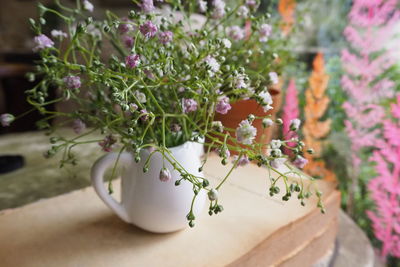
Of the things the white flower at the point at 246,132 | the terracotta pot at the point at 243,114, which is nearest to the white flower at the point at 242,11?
the terracotta pot at the point at 243,114

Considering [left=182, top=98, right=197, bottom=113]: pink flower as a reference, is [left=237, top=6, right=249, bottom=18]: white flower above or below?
above

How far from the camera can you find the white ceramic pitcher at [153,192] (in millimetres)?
609

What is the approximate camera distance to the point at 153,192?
614 mm

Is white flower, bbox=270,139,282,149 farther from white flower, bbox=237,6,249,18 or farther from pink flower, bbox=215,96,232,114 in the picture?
white flower, bbox=237,6,249,18

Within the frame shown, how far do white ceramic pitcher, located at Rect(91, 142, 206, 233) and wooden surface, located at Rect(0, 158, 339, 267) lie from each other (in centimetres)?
4

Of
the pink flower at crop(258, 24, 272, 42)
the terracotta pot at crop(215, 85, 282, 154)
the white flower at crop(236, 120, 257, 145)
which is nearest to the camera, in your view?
the white flower at crop(236, 120, 257, 145)

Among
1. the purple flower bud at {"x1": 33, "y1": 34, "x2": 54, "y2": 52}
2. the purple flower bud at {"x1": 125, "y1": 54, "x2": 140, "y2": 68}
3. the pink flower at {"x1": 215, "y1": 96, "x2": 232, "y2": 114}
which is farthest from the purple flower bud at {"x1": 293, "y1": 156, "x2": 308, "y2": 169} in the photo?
the purple flower bud at {"x1": 33, "y1": 34, "x2": 54, "y2": 52}

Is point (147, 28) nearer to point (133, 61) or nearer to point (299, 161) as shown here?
point (133, 61)

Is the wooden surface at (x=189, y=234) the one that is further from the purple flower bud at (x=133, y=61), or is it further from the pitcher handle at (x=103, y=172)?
the purple flower bud at (x=133, y=61)

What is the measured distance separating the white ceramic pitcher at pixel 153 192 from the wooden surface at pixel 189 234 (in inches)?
1.8

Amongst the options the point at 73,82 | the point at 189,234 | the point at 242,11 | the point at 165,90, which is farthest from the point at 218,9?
the point at 189,234

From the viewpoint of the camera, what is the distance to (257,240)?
0.66m

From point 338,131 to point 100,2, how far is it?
3526 millimetres

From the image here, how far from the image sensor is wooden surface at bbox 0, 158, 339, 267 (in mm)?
614
